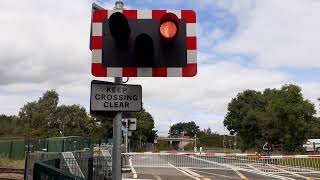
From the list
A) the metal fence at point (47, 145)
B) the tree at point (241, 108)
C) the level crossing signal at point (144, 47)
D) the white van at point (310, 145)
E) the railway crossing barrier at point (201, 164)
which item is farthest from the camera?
the tree at point (241, 108)

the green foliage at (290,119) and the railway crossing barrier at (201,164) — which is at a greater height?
the green foliage at (290,119)

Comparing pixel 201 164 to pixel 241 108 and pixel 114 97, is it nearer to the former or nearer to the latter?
pixel 114 97

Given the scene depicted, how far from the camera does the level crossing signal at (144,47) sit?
5254 mm

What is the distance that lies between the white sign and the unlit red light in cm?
57

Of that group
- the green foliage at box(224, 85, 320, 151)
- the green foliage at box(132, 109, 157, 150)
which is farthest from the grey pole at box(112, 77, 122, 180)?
the green foliage at box(132, 109, 157, 150)

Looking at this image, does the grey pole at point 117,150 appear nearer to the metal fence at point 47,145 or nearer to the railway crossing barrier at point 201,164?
the railway crossing barrier at point 201,164

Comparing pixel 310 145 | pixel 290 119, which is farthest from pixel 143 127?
pixel 290 119

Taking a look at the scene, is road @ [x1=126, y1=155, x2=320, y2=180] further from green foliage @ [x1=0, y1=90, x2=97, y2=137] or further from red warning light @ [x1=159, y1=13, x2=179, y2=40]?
green foliage @ [x1=0, y1=90, x2=97, y2=137]

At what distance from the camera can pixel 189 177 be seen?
20438 millimetres

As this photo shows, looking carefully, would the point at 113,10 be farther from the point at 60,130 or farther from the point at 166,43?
the point at 60,130

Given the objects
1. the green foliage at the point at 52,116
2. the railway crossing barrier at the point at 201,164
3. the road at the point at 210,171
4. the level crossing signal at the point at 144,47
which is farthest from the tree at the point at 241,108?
the level crossing signal at the point at 144,47

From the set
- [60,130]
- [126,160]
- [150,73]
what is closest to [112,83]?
[150,73]

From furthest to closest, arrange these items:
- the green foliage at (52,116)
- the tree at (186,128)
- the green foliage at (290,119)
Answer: the tree at (186,128) < the green foliage at (52,116) < the green foliage at (290,119)

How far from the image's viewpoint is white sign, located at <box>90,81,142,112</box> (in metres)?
5.15
